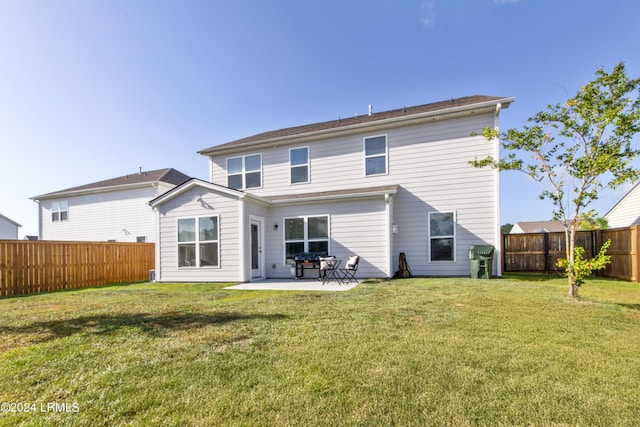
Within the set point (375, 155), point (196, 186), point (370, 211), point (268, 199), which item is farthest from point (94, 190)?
point (370, 211)

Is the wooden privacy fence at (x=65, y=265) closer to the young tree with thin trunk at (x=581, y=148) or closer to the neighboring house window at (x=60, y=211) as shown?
the neighboring house window at (x=60, y=211)

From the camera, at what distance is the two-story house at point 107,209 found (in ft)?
54.0

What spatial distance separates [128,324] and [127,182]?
630 inches

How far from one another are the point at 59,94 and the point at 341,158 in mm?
9680

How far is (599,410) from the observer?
6.54 ft

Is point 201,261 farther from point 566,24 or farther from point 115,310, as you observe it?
point 566,24

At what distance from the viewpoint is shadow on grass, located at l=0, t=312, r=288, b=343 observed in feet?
12.9

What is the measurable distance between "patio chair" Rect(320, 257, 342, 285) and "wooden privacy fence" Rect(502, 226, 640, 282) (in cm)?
629

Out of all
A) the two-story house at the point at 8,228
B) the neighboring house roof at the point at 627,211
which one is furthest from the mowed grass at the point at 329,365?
the two-story house at the point at 8,228

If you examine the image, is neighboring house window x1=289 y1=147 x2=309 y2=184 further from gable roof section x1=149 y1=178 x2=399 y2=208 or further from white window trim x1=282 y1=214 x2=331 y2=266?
white window trim x1=282 y1=214 x2=331 y2=266

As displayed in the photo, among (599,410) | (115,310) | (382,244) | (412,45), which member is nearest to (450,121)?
(412,45)

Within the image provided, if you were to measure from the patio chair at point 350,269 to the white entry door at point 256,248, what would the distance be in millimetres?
2975

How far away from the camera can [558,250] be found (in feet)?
35.1

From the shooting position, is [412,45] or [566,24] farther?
[412,45]
